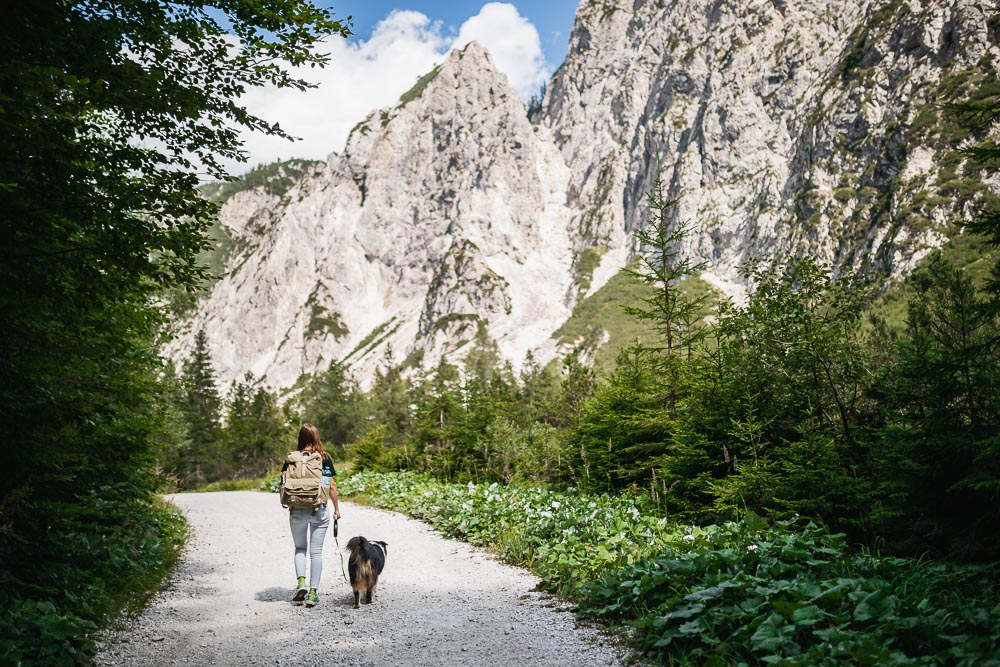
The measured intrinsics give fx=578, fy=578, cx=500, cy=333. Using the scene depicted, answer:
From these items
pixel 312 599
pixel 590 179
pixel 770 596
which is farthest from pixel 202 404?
pixel 590 179

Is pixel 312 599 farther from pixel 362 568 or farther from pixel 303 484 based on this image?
pixel 303 484

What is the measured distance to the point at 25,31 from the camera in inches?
189

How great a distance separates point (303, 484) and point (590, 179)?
186079mm

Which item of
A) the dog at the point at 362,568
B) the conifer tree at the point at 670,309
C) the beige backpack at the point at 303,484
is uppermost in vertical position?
the conifer tree at the point at 670,309

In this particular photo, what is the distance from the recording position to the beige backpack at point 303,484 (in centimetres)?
704

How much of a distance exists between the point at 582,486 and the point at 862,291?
621 cm

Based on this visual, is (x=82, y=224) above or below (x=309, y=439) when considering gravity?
above

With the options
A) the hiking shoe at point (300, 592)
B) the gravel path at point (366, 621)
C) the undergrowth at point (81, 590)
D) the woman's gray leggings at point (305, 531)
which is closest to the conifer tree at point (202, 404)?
the undergrowth at point (81, 590)

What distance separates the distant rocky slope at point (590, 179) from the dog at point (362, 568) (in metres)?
116

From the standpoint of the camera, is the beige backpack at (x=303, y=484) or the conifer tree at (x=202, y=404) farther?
the conifer tree at (x=202, y=404)

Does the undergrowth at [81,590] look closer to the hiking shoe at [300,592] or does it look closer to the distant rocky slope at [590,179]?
the hiking shoe at [300,592]

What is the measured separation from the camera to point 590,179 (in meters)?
183

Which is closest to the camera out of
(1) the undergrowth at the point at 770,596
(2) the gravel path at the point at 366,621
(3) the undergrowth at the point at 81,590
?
(1) the undergrowth at the point at 770,596

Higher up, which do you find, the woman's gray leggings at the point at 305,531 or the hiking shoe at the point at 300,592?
the woman's gray leggings at the point at 305,531
